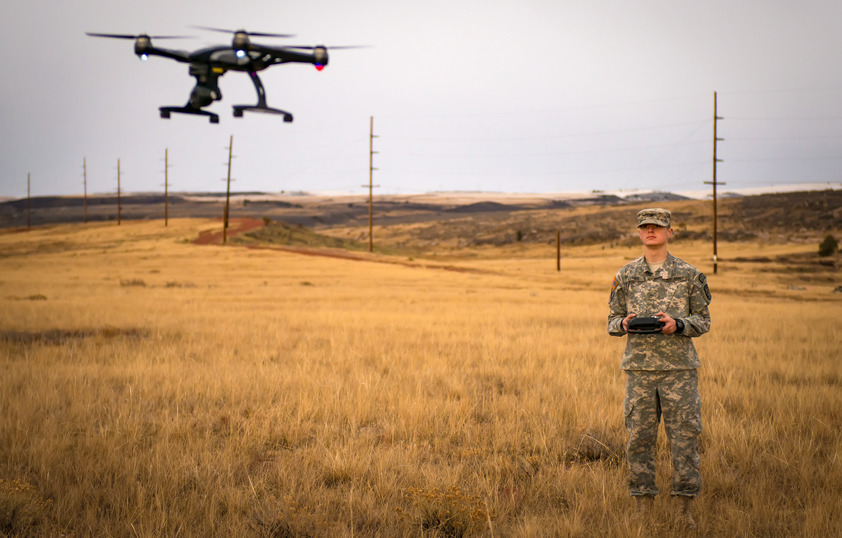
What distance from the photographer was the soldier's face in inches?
170

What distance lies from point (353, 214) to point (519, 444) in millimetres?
176986

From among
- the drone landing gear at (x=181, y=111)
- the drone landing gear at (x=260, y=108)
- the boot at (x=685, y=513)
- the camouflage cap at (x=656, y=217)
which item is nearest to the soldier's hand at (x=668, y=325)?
the camouflage cap at (x=656, y=217)

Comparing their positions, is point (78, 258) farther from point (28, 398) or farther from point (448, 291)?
point (28, 398)

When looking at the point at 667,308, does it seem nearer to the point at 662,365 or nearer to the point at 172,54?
the point at 662,365

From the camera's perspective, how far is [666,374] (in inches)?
172

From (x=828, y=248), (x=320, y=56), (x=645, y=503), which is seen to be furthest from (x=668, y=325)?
(x=828, y=248)

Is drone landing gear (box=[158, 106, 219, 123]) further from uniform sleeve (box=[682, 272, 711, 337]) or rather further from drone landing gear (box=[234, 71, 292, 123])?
uniform sleeve (box=[682, 272, 711, 337])

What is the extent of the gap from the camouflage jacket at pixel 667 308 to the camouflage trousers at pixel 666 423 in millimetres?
104

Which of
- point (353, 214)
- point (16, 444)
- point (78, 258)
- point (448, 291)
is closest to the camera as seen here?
point (16, 444)

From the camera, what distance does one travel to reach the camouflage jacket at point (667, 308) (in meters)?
4.30

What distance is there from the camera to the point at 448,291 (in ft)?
94.0

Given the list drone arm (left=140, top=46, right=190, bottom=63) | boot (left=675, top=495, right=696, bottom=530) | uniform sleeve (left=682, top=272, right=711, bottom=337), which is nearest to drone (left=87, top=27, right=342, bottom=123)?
drone arm (left=140, top=46, right=190, bottom=63)

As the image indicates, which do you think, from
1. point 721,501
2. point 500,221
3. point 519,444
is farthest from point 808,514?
point 500,221

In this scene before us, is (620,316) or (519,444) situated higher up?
(620,316)
